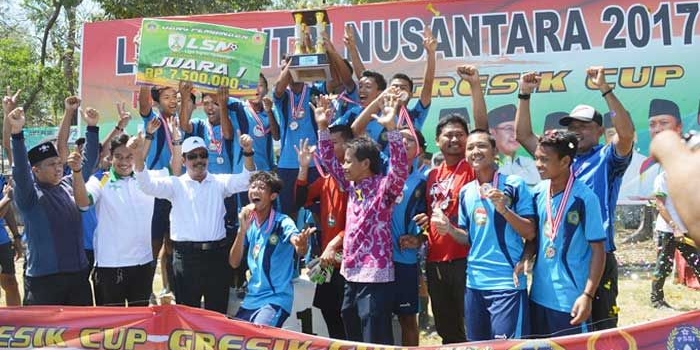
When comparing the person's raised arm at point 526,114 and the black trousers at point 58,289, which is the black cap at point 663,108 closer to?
the person's raised arm at point 526,114

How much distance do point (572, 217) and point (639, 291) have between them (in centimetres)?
500

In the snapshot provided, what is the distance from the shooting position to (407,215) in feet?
16.3

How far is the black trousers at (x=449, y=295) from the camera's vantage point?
15.5ft

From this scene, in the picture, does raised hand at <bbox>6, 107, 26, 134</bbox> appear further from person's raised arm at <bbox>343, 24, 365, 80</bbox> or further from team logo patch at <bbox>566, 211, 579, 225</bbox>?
team logo patch at <bbox>566, 211, 579, 225</bbox>

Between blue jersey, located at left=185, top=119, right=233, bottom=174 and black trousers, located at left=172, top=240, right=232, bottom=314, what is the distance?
1.34m

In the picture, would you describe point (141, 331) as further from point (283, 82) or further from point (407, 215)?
point (283, 82)

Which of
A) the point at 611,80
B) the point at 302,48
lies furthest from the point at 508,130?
the point at 302,48

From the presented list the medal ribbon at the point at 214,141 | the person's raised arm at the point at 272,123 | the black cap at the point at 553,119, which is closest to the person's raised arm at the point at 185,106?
the medal ribbon at the point at 214,141

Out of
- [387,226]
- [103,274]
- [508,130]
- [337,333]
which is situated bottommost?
[337,333]

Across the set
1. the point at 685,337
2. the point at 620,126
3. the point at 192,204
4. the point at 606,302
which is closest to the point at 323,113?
the point at 192,204

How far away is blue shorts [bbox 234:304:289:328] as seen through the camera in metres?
4.70

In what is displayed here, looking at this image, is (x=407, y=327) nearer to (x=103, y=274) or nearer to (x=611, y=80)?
(x=103, y=274)

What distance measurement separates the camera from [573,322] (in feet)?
12.8

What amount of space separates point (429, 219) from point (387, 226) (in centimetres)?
31
